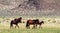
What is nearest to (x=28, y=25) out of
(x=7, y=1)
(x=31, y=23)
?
(x=31, y=23)

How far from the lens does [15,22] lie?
4250cm

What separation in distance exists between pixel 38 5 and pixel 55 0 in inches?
250

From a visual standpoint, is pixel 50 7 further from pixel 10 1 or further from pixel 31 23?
pixel 31 23

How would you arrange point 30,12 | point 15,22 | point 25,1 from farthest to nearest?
point 25,1
point 30,12
point 15,22

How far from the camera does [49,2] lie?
103 m

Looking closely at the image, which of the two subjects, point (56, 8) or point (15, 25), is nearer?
point (15, 25)

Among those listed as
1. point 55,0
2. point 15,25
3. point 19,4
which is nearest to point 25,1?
point 19,4

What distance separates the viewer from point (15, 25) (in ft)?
146

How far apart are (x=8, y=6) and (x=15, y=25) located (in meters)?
53.3

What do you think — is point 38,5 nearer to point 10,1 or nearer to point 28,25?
point 10,1

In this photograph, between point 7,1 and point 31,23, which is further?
point 7,1

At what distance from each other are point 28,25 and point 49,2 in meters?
60.4

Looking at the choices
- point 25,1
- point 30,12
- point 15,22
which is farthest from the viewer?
point 25,1

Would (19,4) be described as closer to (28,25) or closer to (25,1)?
(25,1)
